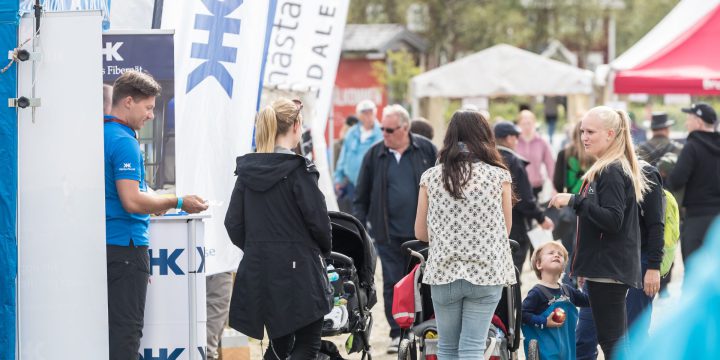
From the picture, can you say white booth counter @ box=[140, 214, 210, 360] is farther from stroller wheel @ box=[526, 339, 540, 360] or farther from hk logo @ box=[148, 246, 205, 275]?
stroller wheel @ box=[526, 339, 540, 360]

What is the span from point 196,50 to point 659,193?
3012 millimetres

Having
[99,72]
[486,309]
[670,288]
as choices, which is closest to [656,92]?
[670,288]

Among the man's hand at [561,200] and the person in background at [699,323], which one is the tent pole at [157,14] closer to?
the man's hand at [561,200]

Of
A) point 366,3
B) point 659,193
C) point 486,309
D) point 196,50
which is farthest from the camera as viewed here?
point 366,3

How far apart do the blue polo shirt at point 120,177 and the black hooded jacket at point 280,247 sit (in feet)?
2.05

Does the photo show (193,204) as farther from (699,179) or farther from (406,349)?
(699,179)

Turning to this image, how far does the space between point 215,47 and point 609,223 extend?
9.21 ft

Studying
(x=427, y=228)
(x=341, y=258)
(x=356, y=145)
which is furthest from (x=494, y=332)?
(x=356, y=145)

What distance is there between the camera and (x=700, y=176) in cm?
1002

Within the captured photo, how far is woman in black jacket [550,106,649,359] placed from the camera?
6309 millimetres

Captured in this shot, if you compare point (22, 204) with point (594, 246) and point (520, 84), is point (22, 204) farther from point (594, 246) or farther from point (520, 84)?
point (520, 84)

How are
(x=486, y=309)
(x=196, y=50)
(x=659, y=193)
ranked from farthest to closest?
(x=196, y=50) → (x=659, y=193) → (x=486, y=309)

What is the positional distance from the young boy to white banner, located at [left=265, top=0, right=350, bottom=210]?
3.67 m

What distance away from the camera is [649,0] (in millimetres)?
61562
